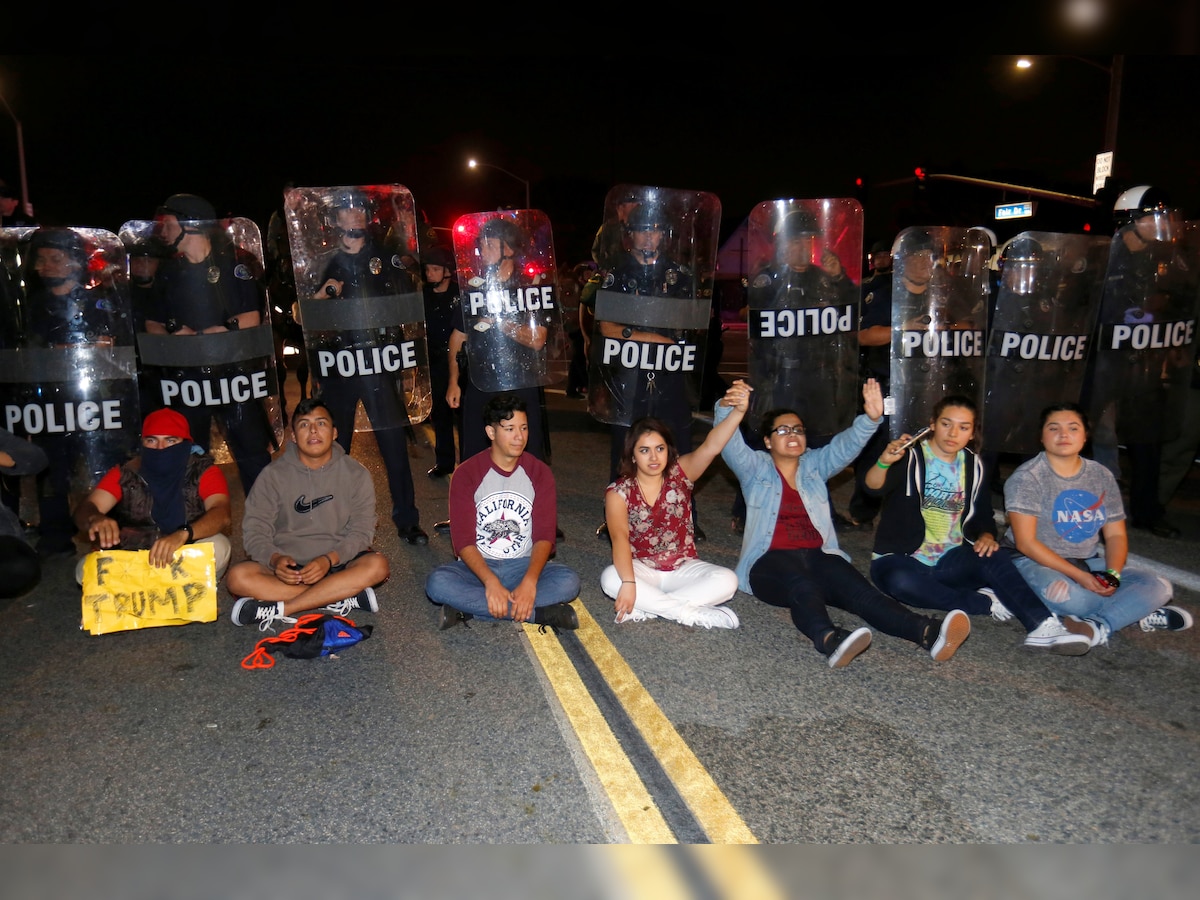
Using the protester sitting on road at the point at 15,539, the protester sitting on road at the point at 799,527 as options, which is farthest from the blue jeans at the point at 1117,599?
the protester sitting on road at the point at 15,539

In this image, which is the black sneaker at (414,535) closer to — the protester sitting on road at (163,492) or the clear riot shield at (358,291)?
the clear riot shield at (358,291)

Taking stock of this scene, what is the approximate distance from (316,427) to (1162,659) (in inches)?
160

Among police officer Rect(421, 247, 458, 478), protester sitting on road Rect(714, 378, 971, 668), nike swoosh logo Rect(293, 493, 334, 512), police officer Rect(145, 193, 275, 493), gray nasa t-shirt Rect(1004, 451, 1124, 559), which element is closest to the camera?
protester sitting on road Rect(714, 378, 971, 668)

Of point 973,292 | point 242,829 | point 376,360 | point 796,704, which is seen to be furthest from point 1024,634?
point 376,360

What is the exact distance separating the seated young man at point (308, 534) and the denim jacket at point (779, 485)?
75.0 inches

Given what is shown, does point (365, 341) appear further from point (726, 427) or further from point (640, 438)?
point (726, 427)

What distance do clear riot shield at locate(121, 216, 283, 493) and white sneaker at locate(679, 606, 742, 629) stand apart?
306cm

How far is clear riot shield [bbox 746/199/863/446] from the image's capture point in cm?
603

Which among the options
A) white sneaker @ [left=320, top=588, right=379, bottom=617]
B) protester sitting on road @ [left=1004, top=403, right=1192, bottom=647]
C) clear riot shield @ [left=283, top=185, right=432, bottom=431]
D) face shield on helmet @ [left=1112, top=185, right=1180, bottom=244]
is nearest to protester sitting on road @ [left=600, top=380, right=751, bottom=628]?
white sneaker @ [left=320, top=588, right=379, bottom=617]

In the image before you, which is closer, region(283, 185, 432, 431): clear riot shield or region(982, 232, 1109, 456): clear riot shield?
region(283, 185, 432, 431): clear riot shield

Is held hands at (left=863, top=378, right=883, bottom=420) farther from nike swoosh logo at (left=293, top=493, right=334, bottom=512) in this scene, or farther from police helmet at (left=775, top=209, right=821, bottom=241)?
nike swoosh logo at (left=293, top=493, right=334, bottom=512)

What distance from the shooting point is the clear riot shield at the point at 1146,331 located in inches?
234

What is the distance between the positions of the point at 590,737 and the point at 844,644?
3.91 feet

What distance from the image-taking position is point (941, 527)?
462cm
